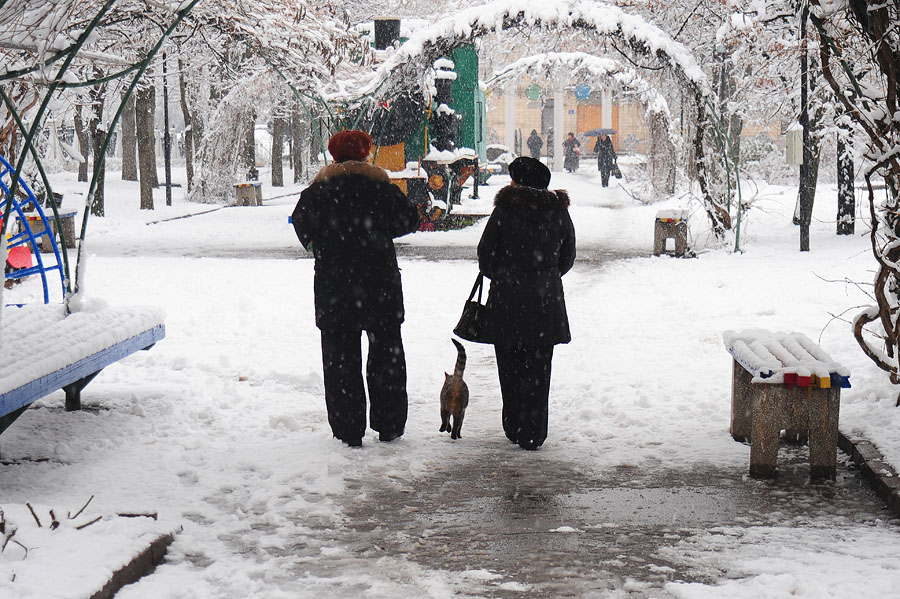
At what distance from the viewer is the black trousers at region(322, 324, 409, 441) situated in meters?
6.11

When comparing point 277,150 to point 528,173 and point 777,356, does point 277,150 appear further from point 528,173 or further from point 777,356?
Result: point 777,356

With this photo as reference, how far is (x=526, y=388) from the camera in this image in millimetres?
6176

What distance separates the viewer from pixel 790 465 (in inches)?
232

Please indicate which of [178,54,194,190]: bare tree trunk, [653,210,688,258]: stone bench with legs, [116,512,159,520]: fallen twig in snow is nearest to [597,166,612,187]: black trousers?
[178,54,194,190]: bare tree trunk

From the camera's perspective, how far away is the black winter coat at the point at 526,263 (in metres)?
6.04

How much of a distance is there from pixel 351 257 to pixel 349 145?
0.63 m

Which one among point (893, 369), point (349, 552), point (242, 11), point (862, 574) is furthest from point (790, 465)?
point (242, 11)

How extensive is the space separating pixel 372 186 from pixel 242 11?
27.2 feet

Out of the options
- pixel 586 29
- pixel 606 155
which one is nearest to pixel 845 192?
pixel 586 29

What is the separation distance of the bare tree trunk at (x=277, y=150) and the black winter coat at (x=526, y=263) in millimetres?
30978

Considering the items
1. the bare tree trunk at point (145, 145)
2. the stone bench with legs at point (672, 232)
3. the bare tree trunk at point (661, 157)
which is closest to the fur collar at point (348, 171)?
the stone bench with legs at point (672, 232)

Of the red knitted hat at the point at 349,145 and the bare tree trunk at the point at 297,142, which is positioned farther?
the bare tree trunk at the point at 297,142

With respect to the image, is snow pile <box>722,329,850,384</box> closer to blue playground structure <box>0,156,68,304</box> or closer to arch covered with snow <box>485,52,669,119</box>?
blue playground structure <box>0,156,68,304</box>

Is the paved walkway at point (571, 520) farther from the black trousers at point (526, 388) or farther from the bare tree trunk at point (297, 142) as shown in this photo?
the bare tree trunk at point (297, 142)
